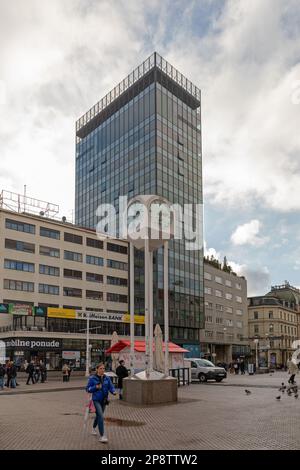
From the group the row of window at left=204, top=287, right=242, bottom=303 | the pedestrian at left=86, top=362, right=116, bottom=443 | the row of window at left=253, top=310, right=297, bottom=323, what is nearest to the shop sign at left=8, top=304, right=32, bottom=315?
the row of window at left=204, top=287, right=242, bottom=303

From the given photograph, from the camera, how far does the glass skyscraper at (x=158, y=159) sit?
243ft

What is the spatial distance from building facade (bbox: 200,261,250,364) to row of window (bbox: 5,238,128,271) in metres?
18.4

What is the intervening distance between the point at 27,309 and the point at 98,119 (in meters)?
44.5

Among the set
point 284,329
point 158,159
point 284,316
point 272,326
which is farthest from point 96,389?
point 284,316

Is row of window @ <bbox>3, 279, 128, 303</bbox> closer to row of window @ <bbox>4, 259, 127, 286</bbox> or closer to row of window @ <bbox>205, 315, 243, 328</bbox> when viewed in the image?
row of window @ <bbox>4, 259, 127, 286</bbox>

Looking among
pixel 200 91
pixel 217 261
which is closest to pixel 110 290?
pixel 217 261

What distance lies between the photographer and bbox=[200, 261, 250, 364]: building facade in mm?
85544

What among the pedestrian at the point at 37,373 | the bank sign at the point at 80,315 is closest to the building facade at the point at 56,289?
the bank sign at the point at 80,315

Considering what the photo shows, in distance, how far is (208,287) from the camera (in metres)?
85.9

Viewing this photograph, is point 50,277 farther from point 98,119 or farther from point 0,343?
point 98,119

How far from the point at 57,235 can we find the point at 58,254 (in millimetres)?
2432

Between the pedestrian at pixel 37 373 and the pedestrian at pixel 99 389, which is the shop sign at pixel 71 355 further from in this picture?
the pedestrian at pixel 99 389

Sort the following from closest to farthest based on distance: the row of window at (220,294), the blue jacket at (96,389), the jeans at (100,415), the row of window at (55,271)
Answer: the jeans at (100,415) → the blue jacket at (96,389) → the row of window at (55,271) → the row of window at (220,294)

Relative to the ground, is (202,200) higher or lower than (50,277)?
higher
